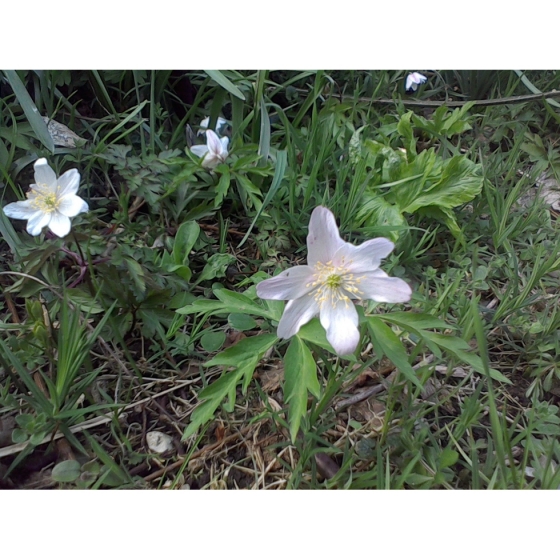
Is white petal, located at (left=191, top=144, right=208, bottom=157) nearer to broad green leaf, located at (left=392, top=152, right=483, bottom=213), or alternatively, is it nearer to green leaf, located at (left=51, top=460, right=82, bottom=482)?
broad green leaf, located at (left=392, top=152, right=483, bottom=213)

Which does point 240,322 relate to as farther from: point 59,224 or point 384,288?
point 59,224

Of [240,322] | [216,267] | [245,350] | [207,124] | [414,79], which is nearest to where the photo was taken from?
[245,350]

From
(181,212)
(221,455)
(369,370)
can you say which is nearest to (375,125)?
(181,212)

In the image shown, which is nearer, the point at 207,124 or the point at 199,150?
the point at 199,150

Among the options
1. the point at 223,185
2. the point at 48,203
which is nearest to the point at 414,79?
the point at 223,185

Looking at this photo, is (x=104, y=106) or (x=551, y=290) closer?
(x=551, y=290)

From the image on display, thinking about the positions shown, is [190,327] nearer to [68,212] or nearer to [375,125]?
[68,212]

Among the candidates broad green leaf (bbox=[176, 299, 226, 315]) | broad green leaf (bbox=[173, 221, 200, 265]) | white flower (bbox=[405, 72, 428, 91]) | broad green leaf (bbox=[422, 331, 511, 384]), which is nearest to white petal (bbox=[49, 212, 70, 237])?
broad green leaf (bbox=[173, 221, 200, 265])
